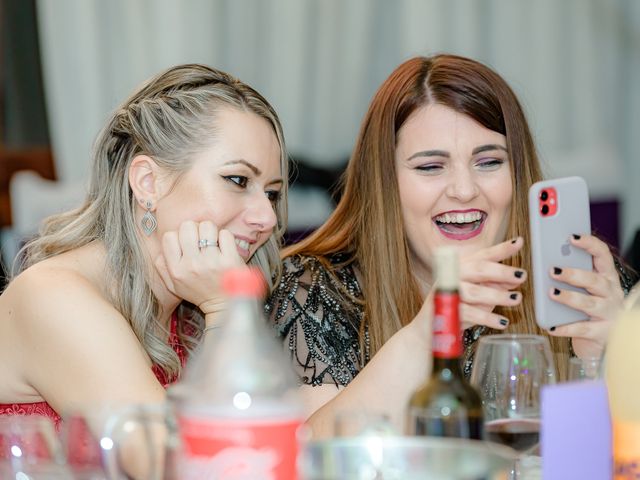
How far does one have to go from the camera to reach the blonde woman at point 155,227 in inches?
64.9

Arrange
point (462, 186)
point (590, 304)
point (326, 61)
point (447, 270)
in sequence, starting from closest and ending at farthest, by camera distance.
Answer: point (447, 270) → point (590, 304) → point (462, 186) → point (326, 61)

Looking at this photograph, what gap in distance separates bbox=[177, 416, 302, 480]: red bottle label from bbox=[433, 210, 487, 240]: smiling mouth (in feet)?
3.94

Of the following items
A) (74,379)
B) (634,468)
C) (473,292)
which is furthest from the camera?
(74,379)

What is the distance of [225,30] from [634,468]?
10.8ft

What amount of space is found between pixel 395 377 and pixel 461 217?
59 centimetres

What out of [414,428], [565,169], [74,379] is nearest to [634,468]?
[414,428]

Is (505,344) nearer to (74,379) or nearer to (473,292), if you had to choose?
(473,292)

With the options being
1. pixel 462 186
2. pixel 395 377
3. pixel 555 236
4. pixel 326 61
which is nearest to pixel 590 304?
pixel 555 236

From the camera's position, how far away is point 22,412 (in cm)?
173

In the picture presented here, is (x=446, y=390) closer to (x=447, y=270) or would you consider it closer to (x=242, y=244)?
(x=447, y=270)

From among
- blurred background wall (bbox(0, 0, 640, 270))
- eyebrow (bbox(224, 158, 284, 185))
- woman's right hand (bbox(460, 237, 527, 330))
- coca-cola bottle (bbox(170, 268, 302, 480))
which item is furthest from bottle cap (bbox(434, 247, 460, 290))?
blurred background wall (bbox(0, 0, 640, 270))

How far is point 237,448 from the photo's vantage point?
88 centimetres

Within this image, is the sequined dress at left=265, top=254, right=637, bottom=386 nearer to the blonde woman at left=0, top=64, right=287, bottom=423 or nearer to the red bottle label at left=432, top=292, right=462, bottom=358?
the blonde woman at left=0, top=64, right=287, bottom=423

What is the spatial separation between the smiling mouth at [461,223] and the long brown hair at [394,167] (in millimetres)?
85
